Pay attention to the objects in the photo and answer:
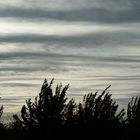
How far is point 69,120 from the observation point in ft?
71.2

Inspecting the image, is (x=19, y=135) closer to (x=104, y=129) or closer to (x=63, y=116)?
(x=63, y=116)

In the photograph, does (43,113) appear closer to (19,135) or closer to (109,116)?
(19,135)

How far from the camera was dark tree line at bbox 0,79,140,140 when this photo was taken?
21328mm

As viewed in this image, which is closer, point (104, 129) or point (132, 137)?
point (104, 129)

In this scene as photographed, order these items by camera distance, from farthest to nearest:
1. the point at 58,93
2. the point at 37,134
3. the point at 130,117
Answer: the point at 130,117 < the point at 58,93 < the point at 37,134

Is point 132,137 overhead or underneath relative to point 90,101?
underneath

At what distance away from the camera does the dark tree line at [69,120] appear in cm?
2133

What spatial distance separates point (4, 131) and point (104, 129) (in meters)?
7.36

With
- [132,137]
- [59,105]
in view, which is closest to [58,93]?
[59,105]

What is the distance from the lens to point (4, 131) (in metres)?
26.7

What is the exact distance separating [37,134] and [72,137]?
1.58m

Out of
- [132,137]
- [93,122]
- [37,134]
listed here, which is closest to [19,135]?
[37,134]

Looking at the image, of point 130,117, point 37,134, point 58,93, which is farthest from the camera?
point 130,117

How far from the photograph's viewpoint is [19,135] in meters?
22.4
